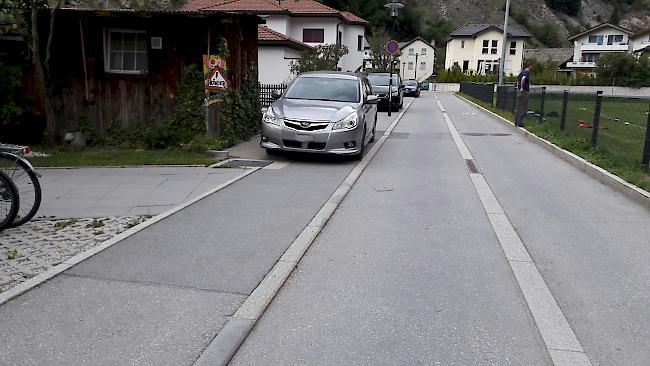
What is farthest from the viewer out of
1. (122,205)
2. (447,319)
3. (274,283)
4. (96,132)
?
(96,132)

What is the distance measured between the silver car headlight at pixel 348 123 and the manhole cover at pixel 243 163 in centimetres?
150

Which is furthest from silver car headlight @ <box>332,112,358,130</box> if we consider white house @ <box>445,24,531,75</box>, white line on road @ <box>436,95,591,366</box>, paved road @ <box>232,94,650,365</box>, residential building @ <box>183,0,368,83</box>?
white house @ <box>445,24,531,75</box>

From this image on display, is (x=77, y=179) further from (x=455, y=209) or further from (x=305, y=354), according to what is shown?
(x=305, y=354)

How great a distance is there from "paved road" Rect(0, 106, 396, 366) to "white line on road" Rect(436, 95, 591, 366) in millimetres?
2238

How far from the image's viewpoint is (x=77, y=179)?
943 cm

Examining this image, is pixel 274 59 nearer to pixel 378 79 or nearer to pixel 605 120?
pixel 378 79

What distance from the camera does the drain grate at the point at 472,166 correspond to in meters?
11.1

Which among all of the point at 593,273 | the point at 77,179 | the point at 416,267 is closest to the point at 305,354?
the point at 416,267

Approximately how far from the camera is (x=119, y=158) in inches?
448

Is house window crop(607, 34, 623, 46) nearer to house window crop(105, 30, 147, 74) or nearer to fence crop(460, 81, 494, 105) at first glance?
fence crop(460, 81, 494, 105)

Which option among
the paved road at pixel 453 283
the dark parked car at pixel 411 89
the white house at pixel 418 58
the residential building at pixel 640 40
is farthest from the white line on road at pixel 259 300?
the white house at pixel 418 58

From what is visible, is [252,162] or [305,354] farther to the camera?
[252,162]

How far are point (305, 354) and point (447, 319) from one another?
3.85 ft

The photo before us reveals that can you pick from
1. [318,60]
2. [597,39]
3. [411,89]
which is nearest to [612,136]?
[318,60]
